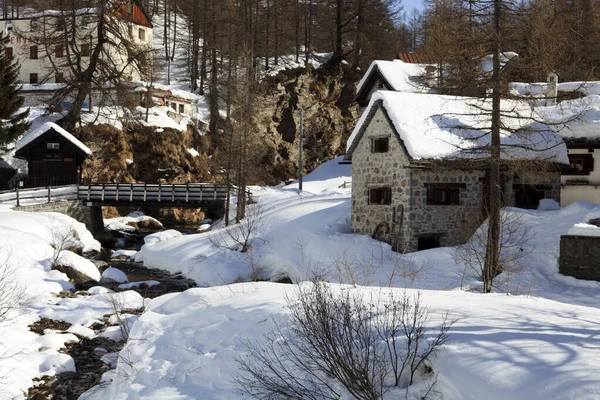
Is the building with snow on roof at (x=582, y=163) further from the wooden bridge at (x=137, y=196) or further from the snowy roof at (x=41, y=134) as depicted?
the snowy roof at (x=41, y=134)

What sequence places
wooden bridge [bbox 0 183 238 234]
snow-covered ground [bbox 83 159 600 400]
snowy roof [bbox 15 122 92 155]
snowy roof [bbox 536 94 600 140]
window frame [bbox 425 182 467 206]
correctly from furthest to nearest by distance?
snowy roof [bbox 15 122 92 155] < wooden bridge [bbox 0 183 238 234] < snowy roof [bbox 536 94 600 140] < window frame [bbox 425 182 467 206] < snow-covered ground [bbox 83 159 600 400]

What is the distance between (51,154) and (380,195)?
973 inches

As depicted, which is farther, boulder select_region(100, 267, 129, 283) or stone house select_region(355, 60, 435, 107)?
stone house select_region(355, 60, 435, 107)

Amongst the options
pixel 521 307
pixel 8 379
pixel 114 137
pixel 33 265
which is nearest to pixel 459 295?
pixel 521 307

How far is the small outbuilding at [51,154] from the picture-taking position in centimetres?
4188

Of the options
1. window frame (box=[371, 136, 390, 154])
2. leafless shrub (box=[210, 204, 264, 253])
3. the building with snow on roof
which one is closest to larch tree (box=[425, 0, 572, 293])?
window frame (box=[371, 136, 390, 154])

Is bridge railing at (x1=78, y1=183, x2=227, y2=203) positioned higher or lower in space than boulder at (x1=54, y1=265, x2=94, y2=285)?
higher

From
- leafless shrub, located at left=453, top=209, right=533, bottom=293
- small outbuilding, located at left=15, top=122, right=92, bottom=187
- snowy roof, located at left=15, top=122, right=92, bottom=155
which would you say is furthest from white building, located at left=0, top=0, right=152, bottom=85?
leafless shrub, located at left=453, top=209, right=533, bottom=293

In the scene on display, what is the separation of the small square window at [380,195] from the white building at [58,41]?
27.5 m

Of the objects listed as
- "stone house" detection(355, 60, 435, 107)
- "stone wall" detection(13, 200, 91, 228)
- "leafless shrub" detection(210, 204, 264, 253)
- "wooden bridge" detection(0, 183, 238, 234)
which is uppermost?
"stone house" detection(355, 60, 435, 107)

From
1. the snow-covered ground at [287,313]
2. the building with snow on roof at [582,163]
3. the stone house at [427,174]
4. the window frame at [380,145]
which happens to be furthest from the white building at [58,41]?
the building with snow on roof at [582,163]

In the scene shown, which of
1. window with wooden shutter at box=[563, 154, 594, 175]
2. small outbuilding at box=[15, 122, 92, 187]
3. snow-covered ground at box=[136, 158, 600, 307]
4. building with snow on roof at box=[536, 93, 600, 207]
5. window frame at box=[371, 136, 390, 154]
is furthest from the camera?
small outbuilding at box=[15, 122, 92, 187]

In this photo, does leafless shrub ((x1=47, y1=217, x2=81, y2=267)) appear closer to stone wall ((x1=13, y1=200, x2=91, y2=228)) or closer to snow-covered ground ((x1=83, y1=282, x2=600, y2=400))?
stone wall ((x1=13, y1=200, x2=91, y2=228))

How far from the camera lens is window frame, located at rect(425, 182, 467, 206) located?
26219 millimetres
